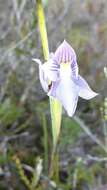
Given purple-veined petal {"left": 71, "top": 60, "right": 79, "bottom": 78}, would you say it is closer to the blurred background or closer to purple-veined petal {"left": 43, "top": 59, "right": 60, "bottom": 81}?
purple-veined petal {"left": 43, "top": 59, "right": 60, "bottom": 81}

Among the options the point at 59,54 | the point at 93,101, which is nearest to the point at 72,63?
the point at 59,54

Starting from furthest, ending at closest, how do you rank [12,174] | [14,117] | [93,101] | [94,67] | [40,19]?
[94,67] → [93,101] → [14,117] → [12,174] → [40,19]

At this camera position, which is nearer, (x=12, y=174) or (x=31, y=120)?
(x=12, y=174)

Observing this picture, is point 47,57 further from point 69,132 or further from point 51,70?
point 69,132

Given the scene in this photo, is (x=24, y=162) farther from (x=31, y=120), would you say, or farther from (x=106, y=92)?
(x=106, y=92)

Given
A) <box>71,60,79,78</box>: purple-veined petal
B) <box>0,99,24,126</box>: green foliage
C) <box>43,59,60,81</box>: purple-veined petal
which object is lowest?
<box>0,99,24,126</box>: green foliage

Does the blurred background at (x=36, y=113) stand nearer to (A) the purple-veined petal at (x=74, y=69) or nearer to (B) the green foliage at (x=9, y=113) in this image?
(B) the green foliage at (x=9, y=113)

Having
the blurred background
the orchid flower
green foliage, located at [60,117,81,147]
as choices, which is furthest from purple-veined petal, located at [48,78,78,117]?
green foliage, located at [60,117,81,147]

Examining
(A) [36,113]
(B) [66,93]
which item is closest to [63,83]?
(B) [66,93]
